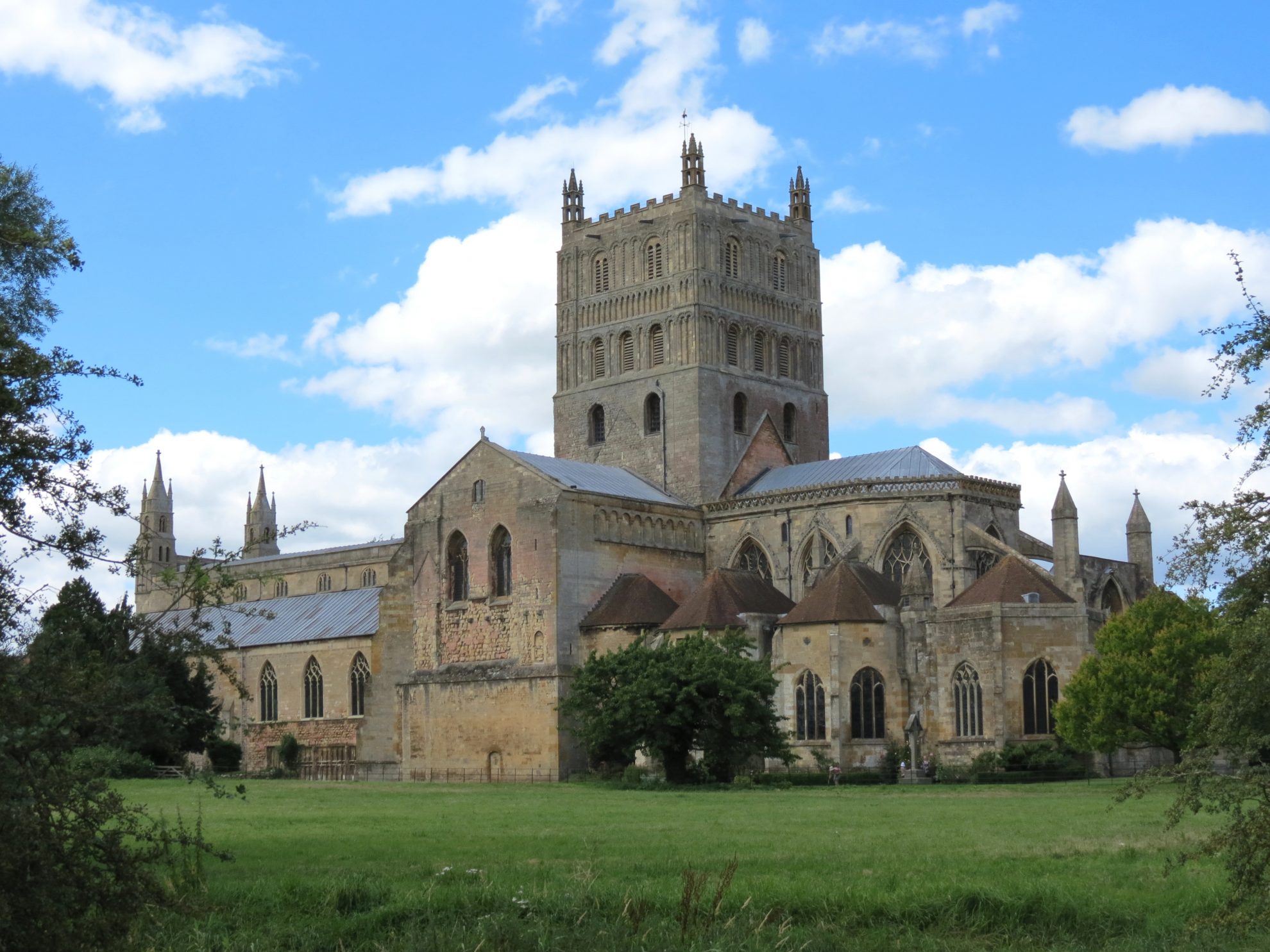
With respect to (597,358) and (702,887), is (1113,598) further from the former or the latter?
(702,887)

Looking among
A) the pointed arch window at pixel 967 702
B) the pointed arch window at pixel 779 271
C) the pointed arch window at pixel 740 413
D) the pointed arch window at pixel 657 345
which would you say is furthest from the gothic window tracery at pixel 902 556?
the pointed arch window at pixel 779 271

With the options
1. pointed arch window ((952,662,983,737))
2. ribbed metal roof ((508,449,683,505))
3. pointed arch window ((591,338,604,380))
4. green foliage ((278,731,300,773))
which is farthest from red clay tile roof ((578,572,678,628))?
green foliage ((278,731,300,773))

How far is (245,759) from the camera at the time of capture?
82375mm

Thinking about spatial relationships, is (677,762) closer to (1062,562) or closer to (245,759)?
(1062,562)

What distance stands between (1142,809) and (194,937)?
23272 mm

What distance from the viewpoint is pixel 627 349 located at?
3046 inches

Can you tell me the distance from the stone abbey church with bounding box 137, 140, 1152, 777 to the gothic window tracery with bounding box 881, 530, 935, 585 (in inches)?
4.3

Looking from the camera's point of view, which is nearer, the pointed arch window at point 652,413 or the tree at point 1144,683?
the tree at point 1144,683

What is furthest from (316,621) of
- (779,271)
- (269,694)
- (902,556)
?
(902,556)

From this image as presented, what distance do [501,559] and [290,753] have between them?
18036 mm

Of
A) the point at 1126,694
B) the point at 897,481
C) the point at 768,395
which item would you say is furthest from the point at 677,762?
the point at 768,395

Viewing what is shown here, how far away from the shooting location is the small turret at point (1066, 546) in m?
61.2

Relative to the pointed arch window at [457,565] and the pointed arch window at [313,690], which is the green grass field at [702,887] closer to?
the pointed arch window at [457,565]

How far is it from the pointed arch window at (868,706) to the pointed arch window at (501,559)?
15.7 meters
